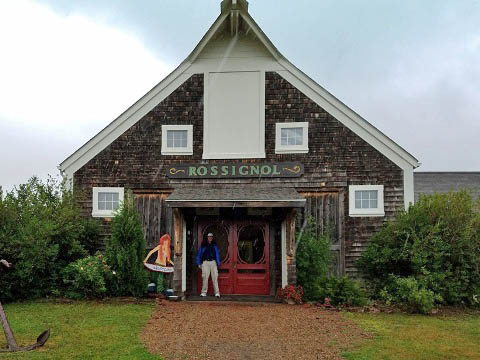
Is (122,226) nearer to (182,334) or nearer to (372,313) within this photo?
(182,334)

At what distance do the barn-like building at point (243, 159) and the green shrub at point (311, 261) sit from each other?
1.49ft

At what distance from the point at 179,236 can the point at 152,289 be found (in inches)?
61.2

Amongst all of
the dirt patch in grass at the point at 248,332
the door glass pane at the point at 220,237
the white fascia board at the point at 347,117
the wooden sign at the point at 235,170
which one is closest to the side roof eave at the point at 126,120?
the wooden sign at the point at 235,170

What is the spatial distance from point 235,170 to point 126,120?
3.42 metres

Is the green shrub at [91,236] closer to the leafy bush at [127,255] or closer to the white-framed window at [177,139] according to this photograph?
the leafy bush at [127,255]

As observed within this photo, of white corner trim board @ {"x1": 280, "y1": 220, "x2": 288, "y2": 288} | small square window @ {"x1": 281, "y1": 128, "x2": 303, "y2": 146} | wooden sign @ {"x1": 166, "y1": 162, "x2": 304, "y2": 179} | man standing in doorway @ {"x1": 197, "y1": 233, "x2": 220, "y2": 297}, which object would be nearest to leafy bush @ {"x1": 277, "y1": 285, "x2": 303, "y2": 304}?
white corner trim board @ {"x1": 280, "y1": 220, "x2": 288, "y2": 288}

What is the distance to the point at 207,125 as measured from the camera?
610 inches

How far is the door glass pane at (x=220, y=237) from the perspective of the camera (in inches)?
592

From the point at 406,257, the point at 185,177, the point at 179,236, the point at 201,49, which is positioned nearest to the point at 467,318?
the point at 406,257

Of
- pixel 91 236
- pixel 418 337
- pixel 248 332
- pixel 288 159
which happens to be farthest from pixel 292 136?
pixel 418 337

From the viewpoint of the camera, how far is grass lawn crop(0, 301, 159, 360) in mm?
8148

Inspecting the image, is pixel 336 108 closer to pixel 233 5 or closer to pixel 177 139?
pixel 233 5

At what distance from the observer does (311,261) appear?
46.7ft

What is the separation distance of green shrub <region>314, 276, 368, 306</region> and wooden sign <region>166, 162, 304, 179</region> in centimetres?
341
